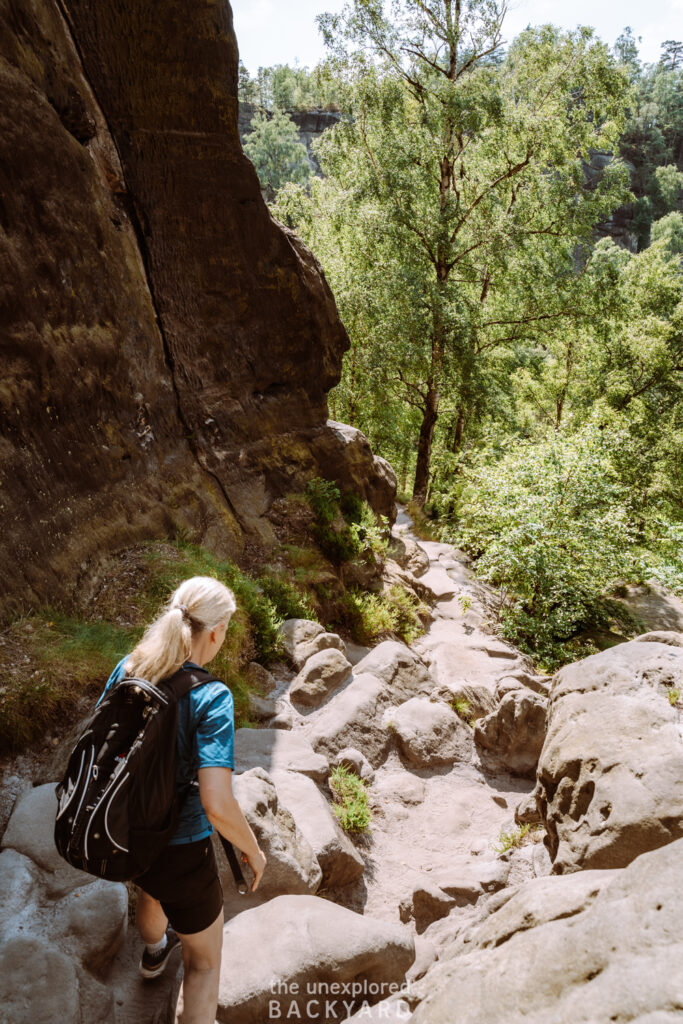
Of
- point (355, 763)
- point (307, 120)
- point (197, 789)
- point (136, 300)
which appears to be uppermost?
point (307, 120)

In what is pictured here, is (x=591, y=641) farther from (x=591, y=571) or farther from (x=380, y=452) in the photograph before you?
(x=380, y=452)

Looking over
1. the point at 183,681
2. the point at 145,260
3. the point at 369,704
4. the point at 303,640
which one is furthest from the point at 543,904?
the point at 145,260

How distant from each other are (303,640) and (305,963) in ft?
15.6

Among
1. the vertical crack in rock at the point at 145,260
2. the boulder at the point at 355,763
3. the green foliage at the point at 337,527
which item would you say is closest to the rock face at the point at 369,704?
the boulder at the point at 355,763

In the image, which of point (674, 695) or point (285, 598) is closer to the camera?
point (674, 695)

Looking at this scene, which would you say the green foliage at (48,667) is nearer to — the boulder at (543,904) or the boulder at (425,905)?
the boulder at (425,905)

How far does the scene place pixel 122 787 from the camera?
91.0 inches

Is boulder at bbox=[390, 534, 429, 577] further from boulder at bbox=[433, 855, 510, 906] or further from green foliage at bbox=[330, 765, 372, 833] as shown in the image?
boulder at bbox=[433, 855, 510, 906]

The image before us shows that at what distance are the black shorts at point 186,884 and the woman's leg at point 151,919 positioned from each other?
545 mm

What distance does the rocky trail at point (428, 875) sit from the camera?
87.0 inches

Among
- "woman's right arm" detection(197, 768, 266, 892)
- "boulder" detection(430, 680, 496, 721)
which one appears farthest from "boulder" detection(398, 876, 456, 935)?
"boulder" detection(430, 680, 496, 721)

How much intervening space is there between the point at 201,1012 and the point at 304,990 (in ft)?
2.79

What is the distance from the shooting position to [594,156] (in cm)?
5822

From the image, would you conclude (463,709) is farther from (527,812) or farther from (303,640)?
(303,640)
